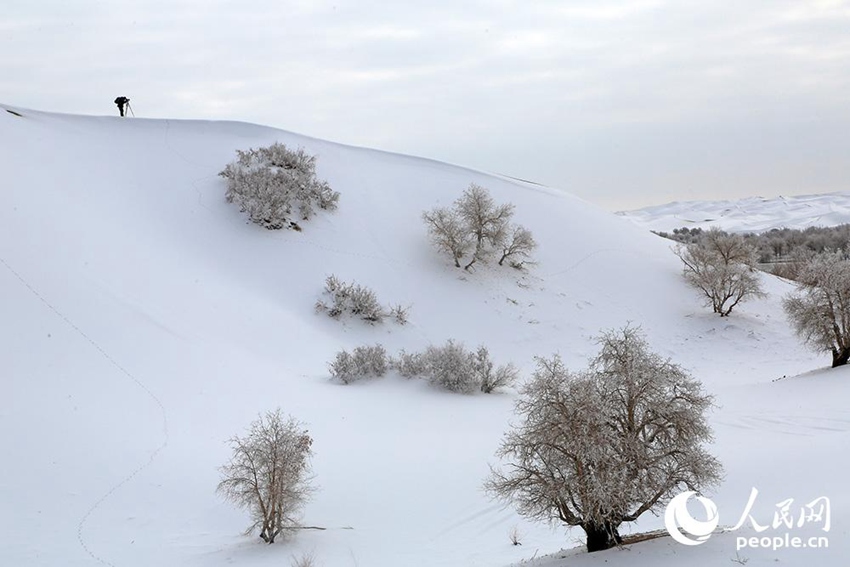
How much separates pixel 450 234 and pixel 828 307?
50.1 feet

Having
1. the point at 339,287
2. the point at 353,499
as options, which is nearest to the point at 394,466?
the point at 353,499

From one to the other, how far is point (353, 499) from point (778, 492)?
7.43 m

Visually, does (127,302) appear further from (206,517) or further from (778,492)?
(778,492)

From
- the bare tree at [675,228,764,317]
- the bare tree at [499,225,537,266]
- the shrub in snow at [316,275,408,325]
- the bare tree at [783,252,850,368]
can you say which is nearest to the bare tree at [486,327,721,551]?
the bare tree at [783,252,850,368]

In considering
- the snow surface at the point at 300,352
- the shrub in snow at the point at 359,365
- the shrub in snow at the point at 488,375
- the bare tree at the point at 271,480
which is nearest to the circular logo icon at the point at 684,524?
the snow surface at the point at 300,352

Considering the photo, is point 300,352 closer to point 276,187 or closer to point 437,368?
point 437,368

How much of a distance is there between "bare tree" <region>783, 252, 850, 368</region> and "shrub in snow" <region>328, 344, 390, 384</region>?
13.0m

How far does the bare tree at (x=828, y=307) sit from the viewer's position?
21031 mm

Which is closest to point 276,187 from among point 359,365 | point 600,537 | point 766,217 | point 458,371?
point 359,365

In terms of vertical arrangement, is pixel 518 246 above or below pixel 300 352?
above

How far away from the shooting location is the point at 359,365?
21906 mm

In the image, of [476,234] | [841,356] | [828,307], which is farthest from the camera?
[476,234]

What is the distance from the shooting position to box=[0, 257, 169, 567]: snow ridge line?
39.2ft

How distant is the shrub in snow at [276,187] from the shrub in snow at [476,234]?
5490 mm
